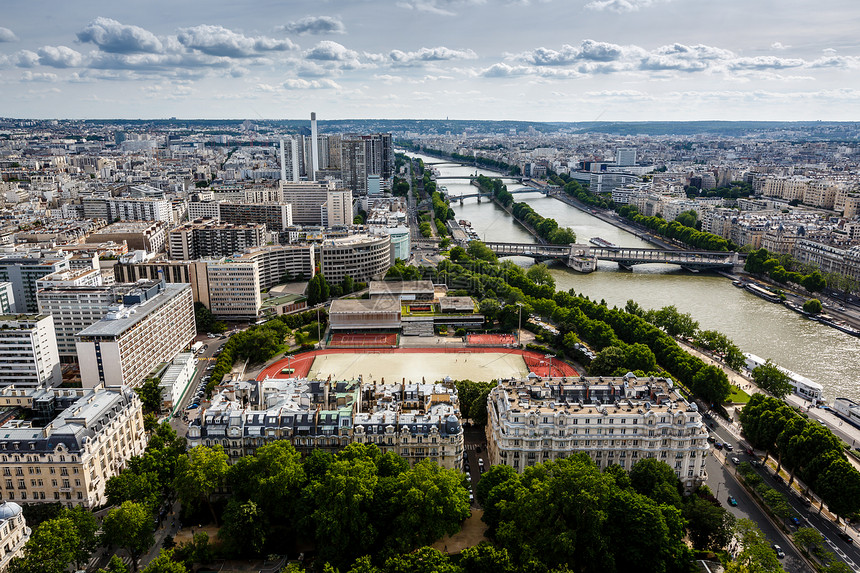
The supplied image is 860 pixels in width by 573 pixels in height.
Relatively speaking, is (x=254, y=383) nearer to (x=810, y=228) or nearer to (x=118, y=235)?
(x=118, y=235)

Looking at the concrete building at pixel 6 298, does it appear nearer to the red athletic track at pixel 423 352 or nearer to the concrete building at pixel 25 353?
the concrete building at pixel 25 353

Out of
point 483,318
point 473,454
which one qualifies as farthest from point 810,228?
point 473,454

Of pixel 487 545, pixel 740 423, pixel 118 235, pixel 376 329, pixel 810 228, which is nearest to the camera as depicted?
pixel 487 545

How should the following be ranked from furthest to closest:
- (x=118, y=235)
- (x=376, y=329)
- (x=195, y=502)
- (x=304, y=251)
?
(x=118, y=235) → (x=304, y=251) → (x=376, y=329) → (x=195, y=502)

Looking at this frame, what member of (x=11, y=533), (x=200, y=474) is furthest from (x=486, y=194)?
(x=11, y=533)

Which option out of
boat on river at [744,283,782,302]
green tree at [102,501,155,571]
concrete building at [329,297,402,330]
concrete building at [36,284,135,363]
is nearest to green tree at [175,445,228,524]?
green tree at [102,501,155,571]

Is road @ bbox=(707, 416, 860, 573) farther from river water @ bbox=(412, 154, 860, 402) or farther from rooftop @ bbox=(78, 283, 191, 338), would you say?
rooftop @ bbox=(78, 283, 191, 338)

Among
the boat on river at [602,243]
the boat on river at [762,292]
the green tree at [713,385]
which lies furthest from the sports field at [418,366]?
the boat on river at [602,243]
